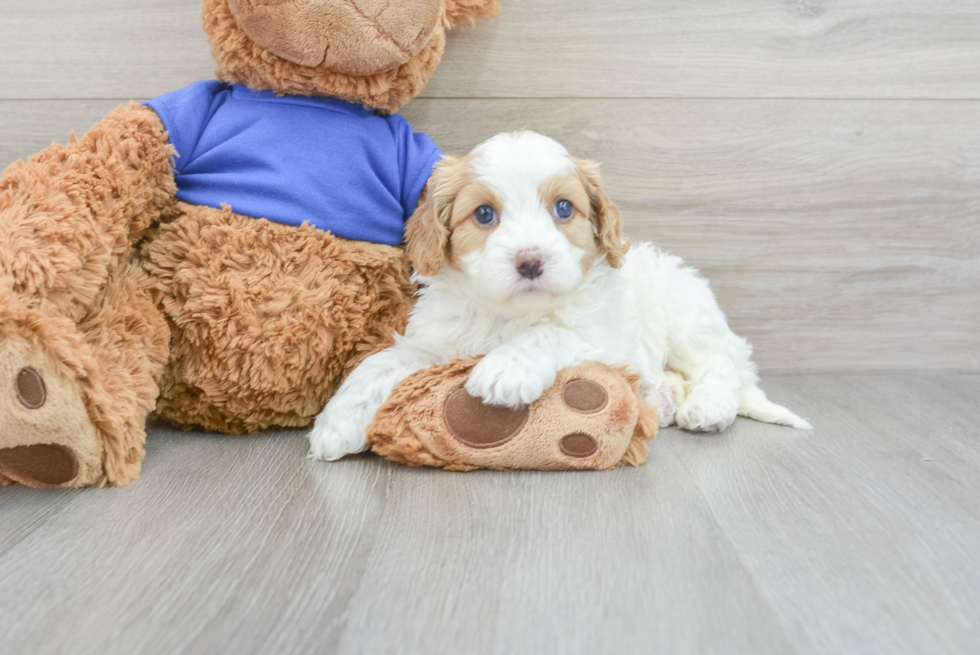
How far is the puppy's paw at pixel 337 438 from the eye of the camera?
4.13ft

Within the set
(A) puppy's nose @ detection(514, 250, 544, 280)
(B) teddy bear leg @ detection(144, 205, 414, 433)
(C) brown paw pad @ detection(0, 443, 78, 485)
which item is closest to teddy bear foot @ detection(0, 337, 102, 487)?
(C) brown paw pad @ detection(0, 443, 78, 485)

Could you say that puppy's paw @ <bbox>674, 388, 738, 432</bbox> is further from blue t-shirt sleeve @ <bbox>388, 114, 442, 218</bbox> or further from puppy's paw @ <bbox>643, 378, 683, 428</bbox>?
blue t-shirt sleeve @ <bbox>388, 114, 442, 218</bbox>

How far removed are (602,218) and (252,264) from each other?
2.18 feet

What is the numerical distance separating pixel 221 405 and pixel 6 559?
19.5 inches

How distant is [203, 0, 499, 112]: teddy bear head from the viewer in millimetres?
1229

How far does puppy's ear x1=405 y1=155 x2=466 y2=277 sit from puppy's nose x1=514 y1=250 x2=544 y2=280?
182mm

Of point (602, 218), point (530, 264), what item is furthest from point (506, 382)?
point (602, 218)

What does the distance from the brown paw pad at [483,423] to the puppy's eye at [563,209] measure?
0.35 metres

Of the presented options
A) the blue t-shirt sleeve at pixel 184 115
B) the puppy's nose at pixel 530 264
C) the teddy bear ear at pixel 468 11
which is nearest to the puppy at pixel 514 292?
the puppy's nose at pixel 530 264

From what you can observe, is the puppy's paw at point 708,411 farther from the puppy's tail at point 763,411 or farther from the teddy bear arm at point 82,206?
the teddy bear arm at point 82,206

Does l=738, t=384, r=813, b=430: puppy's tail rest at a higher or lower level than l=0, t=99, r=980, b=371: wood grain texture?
lower

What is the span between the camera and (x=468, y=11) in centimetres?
149

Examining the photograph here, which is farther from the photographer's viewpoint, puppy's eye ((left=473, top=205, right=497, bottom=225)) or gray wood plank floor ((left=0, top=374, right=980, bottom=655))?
puppy's eye ((left=473, top=205, right=497, bottom=225))

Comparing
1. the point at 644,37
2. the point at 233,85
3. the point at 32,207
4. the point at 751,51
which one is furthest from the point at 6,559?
the point at 751,51
